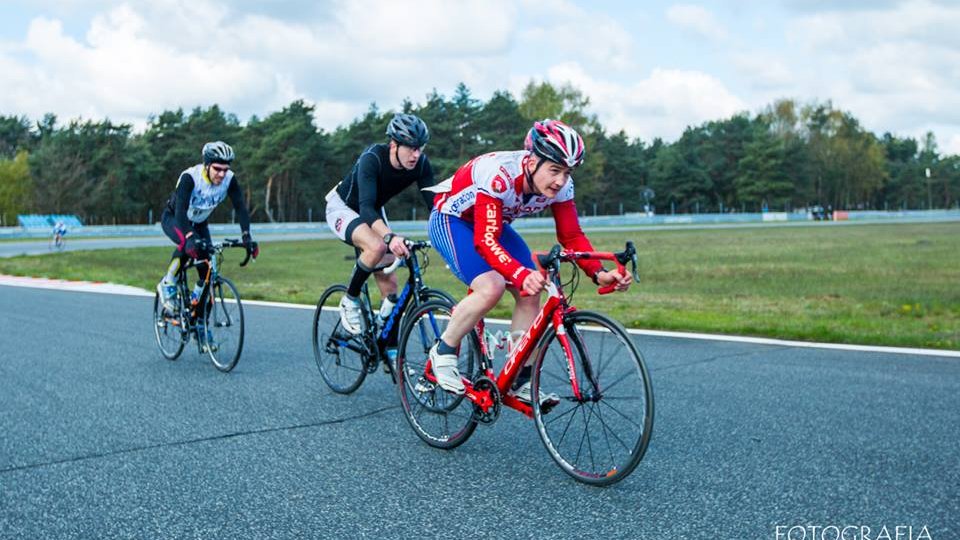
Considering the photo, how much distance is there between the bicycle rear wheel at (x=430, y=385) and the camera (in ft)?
16.6

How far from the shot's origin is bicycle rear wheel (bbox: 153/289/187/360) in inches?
324

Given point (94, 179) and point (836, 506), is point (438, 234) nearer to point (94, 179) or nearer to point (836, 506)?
point (836, 506)

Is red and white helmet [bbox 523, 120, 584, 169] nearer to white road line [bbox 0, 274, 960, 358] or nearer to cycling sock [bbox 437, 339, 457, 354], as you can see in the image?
cycling sock [bbox 437, 339, 457, 354]

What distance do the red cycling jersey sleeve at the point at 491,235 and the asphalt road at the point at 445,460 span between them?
1.06 metres

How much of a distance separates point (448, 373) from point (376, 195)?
1.69 metres

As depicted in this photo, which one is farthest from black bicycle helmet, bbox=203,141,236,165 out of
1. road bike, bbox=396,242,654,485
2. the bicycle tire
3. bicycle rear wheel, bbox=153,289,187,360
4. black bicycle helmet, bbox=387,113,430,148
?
road bike, bbox=396,242,654,485

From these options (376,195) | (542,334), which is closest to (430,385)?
(542,334)

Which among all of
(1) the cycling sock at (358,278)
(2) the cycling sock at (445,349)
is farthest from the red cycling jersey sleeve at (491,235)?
(1) the cycling sock at (358,278)

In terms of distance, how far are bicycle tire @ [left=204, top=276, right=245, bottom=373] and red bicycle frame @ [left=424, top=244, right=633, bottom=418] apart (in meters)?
3.41

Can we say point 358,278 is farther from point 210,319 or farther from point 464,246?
point 210,319

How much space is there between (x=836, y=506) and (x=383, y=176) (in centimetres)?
370

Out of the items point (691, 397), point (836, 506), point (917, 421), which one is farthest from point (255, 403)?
point (917, 421)

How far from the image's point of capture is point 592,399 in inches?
170

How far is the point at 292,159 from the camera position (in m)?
74.1
